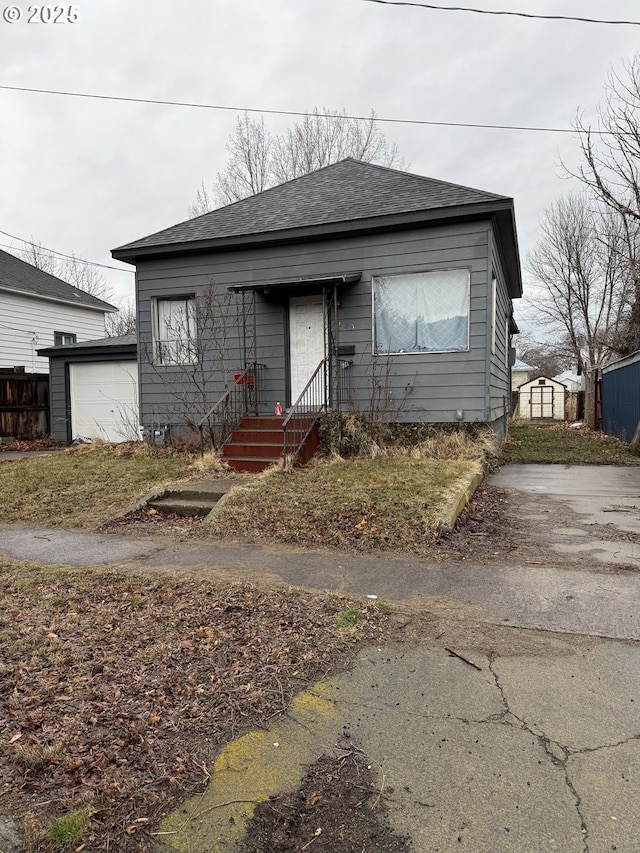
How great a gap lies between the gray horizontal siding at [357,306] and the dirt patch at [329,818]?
7606 millimetres

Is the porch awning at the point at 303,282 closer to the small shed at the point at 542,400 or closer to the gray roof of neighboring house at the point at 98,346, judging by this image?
the gray roof of neighboring house at the point at 98,346

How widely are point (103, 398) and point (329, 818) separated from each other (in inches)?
555

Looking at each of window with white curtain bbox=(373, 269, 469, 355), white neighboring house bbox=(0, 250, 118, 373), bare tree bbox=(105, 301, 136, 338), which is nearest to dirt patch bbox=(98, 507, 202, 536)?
window with white curtain bbox=(373, 269, 469, 355)

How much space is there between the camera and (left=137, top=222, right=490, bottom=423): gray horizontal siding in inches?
349

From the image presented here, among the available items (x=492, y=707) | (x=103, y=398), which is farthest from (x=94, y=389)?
(x=492, y=707)

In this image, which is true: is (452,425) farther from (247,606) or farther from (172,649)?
(172,649)

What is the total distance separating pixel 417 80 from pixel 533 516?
851 cm

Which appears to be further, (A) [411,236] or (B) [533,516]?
(A) [411,236]

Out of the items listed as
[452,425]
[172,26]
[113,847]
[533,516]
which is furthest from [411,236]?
[113,847]

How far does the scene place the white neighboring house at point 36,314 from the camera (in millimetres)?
18188

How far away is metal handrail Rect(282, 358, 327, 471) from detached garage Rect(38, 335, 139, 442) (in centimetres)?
612

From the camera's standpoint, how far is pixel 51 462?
31.1 feet

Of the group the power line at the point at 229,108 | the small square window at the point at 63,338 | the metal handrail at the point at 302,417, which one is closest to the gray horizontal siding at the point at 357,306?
the metal handrail at the point at 302,417

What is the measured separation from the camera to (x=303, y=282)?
29.9 feet
